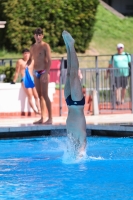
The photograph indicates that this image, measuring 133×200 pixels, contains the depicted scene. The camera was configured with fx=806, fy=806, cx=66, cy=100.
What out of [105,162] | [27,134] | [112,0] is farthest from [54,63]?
[112,0]

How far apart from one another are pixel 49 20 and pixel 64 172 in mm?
19937

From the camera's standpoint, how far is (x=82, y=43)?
1152 inches

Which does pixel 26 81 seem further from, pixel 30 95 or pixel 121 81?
pixel 121 81

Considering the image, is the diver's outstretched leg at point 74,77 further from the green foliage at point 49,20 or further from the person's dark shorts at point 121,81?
the green foliage at point 49,20

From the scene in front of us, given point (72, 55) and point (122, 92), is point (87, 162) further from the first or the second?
point (122, 92)

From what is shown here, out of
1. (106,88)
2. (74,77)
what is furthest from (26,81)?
(74,77)

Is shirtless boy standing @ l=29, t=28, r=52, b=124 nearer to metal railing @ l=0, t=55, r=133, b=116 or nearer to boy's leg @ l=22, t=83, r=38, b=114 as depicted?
boy's leg @ l=22, t=83, r=38, b=114

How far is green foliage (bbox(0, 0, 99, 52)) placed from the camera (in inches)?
1077

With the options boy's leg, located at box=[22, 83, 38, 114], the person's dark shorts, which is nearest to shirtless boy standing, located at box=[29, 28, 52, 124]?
Answer: boy's leg, located at box=[22, 83, 38, 114]

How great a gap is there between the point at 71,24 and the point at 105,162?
1933 cm

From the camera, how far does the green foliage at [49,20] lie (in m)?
27.3

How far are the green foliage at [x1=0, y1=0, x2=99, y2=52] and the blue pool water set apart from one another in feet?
49.9

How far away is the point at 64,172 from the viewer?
903 cm

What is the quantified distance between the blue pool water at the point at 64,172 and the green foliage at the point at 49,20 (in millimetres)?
15199
